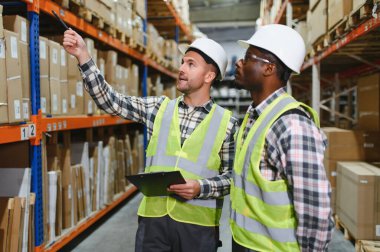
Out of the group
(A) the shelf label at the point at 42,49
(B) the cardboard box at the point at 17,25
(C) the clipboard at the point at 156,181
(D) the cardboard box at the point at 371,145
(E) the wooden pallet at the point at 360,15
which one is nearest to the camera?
(C) the clipboard at the point at 156,181

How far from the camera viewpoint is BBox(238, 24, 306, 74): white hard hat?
6.04 ft

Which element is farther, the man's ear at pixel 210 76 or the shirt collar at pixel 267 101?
the man's ear at pixel 210 76

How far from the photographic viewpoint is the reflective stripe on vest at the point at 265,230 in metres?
1.70

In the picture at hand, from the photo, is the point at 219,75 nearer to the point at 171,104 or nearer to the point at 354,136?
the point at 171,104

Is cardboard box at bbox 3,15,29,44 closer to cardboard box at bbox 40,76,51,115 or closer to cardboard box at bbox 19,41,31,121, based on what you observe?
cardboard box at bbox 19,41,31,121

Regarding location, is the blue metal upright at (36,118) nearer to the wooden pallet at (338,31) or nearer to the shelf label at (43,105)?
the shelf label at (43,105)

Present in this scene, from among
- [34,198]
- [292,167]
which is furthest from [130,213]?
[292,167]

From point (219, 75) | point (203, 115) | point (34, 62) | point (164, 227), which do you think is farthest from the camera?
point (34, 62)

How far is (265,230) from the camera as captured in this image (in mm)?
1745

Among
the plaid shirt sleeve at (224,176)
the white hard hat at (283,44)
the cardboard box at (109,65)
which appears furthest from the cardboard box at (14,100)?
the cardboard box at (109,65)

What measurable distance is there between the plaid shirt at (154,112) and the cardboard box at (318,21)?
314 centimetres

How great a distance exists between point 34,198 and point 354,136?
151 inches

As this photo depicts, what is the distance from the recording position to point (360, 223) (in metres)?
3.93

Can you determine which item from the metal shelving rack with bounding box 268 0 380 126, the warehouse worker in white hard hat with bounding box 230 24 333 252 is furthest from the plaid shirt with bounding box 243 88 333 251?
the metal shelving rack with bounding box 268 0 380 126
